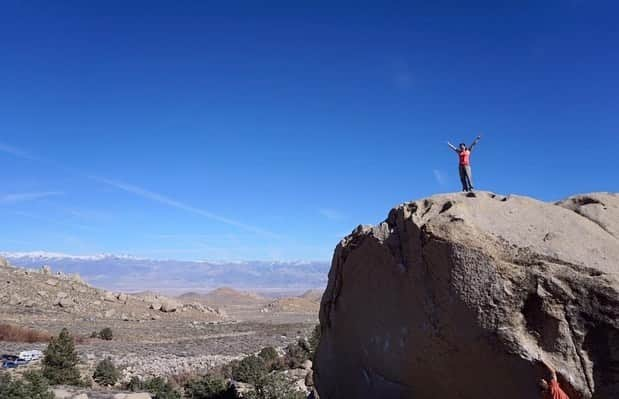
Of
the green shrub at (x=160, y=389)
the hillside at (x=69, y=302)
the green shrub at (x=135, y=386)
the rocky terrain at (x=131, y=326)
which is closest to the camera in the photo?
the green shrub at (x=160, y=389)

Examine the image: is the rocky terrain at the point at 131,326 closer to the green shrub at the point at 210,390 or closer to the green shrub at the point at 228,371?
the green shrub at the point at 228,371

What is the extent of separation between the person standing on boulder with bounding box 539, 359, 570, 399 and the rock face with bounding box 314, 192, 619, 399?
0.09 meters

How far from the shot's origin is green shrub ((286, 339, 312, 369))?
816 inches

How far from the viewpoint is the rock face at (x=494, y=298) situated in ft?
22.6

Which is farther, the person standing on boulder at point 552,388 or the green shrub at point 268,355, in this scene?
the green shrub at point 268,355

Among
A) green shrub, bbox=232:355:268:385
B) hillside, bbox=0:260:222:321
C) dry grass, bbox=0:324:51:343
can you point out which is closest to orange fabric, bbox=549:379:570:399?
green shrub, bbox=232:355:268:385

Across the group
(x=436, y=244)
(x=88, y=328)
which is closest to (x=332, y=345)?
(x=436, y=244)

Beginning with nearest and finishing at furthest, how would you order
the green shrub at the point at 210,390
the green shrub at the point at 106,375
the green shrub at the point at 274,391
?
the green shrub at the point at 274,391 < the green shrub at the point at 210,390 < the green shrub at the point at 106,375

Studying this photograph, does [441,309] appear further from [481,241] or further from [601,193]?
[601,193]

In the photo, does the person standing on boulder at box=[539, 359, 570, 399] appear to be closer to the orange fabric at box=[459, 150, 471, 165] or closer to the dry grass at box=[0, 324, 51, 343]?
the orange fabric at box=[459, 150, 471, 165]

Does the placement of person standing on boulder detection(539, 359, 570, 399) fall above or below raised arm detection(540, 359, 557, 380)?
below

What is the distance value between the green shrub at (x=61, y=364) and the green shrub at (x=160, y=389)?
2.30m

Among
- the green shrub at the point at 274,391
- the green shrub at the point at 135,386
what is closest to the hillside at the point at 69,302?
the green shrub at the point at 135,386

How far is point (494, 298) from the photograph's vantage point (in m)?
7.05
